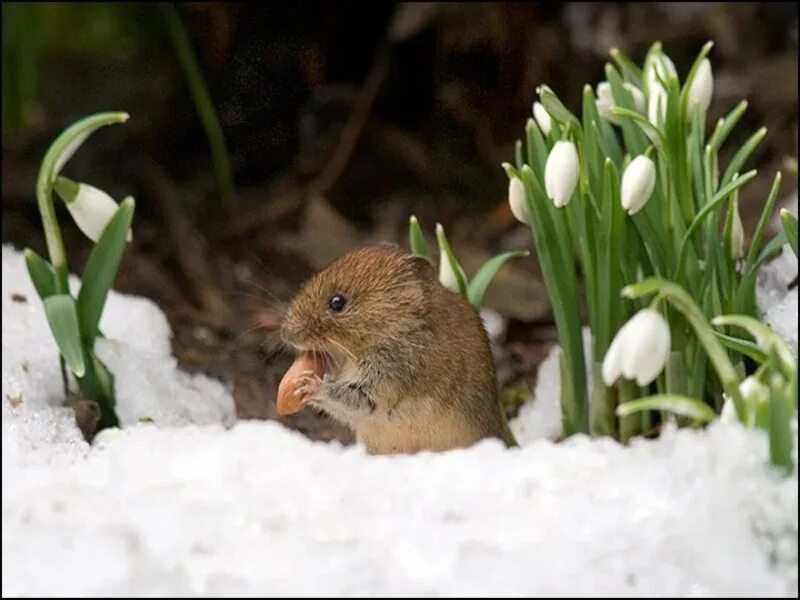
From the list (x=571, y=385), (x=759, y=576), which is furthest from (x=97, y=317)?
(x=759, y=576)

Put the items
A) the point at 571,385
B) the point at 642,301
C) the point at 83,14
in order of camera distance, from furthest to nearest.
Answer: the point at 83,14, the point at 571,385, the point at 642,301

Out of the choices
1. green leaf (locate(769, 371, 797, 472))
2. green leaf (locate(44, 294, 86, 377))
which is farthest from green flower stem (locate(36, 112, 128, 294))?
green leaf (locate(769, 371, 797, 472))

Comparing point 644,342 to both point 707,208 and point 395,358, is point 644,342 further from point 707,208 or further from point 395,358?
point 395,358

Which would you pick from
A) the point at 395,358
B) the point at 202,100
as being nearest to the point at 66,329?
the point at 395,358

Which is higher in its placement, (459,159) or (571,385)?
(459,159)

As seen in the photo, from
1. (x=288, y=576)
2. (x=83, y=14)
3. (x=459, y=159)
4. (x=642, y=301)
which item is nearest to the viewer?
(x=288, y=576)

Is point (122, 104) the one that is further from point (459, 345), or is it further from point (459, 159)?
point (459, 345)
